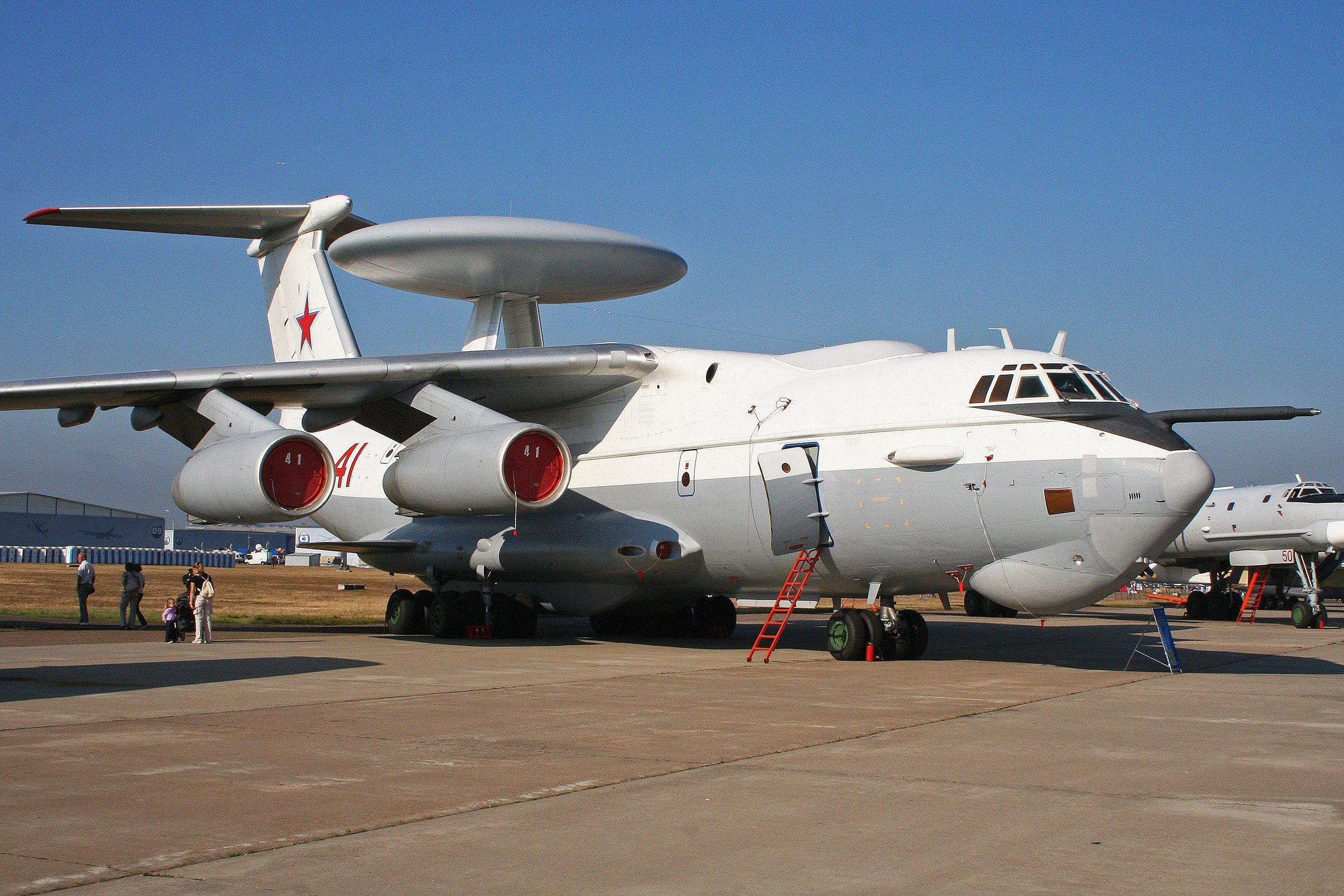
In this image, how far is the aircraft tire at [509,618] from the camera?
15.8m

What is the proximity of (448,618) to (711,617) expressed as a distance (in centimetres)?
362

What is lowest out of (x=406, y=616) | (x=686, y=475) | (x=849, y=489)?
(x=406, y=616)

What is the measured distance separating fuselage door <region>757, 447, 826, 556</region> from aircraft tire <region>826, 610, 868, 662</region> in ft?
2.92

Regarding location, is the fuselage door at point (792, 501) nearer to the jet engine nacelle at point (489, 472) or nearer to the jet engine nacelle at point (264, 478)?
the jet engine nacelle at point (489, 472)

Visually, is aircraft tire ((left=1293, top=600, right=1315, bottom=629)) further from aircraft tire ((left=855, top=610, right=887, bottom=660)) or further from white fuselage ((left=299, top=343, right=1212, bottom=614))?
aircraft tire ((left=855, top=610, right=887, bottom=660))

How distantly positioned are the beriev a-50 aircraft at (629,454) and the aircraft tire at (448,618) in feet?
0.10

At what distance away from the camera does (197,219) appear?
15.7m

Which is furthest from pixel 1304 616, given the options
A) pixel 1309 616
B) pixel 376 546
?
pixel 376 546

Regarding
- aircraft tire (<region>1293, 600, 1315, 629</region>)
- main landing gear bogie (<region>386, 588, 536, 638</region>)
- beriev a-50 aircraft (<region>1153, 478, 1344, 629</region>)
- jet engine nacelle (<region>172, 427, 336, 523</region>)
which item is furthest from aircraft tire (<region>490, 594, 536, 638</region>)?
aircraft tire (<region>1293, 600, 1315, 629</region>)

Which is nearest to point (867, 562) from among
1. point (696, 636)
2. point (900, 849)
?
point (696, 636)

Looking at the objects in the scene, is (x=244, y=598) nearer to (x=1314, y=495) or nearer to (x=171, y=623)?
(x=171, y=623)

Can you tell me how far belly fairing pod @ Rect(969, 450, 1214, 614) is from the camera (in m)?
9.98

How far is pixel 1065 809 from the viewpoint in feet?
16.1

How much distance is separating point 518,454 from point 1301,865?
9.62 m
